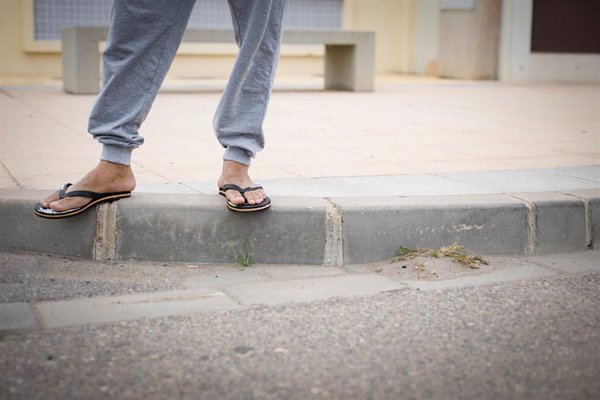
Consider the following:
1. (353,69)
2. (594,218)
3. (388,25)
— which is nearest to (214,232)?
(594,218)

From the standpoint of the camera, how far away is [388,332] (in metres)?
2.43

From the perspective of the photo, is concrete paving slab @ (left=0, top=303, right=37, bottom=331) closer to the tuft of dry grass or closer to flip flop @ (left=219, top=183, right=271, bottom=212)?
flip flop @ (left=219, top=183, right=271, bottom=212)

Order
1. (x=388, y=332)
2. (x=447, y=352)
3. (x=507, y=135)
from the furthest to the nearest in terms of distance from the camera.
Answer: (x=507, y=135) < (x=388, y=332) < (x=447, y=352)

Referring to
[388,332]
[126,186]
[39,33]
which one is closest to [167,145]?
[126,186]

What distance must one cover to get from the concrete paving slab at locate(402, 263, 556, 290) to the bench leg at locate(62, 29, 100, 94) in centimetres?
622

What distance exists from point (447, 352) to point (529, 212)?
4.13 feet

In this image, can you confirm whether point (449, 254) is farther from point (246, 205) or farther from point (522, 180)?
point (522, 180)

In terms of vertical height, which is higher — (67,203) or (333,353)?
(67,203)

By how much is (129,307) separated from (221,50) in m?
11.0

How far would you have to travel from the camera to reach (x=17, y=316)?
8.20ft

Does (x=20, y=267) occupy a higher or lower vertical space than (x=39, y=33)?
lower

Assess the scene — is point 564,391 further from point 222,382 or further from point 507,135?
point 507,135

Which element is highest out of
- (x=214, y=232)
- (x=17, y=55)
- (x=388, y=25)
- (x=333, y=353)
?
(x=388, y=25)

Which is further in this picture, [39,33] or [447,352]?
[39,33]
